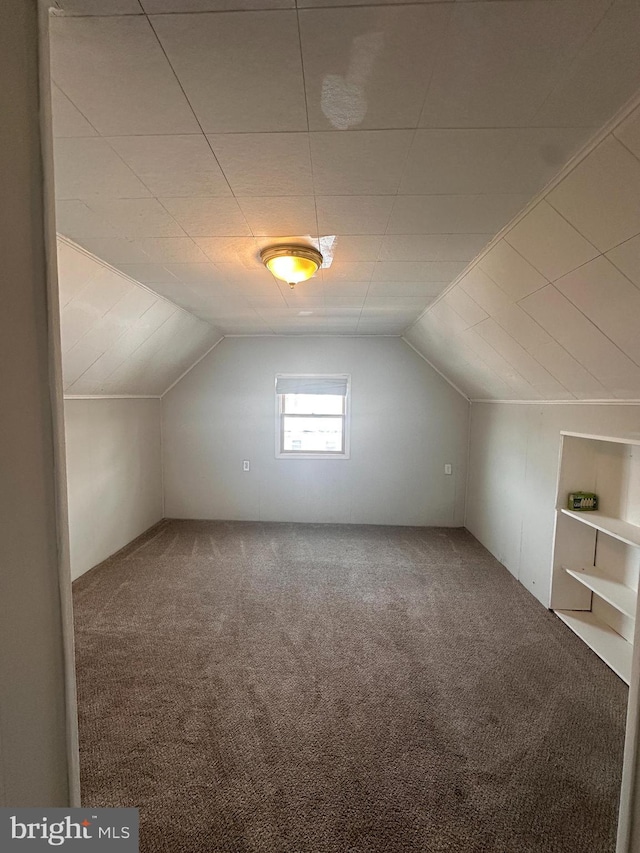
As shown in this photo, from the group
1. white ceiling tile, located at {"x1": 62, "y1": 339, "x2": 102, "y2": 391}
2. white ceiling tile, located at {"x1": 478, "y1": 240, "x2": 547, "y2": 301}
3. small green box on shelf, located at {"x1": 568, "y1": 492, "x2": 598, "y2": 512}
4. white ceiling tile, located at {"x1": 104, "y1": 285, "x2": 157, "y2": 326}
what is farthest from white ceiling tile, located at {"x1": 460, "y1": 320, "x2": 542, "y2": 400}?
white ceiling tile, located at {"x1": 62, "y1": 339, "x2": 102, "y2": 391}

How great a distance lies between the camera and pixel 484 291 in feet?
7.79

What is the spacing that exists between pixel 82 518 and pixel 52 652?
3.05 metres

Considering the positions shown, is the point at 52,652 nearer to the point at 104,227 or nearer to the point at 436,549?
the point at 104,227

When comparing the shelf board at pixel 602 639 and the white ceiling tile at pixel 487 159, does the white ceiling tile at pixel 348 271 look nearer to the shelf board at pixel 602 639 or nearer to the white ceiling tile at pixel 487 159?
the white ceiling tile at pixel 487 159

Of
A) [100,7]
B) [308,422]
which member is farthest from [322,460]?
[100,7]

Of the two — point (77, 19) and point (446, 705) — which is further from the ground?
point (77, 19)

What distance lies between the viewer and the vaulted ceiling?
0.87 meters

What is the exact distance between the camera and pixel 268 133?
121 cm

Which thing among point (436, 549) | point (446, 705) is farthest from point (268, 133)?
point (436, 549)

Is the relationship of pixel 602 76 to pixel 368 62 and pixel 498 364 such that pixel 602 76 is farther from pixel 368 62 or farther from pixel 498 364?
pixel 498 364

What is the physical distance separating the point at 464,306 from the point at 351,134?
182 cm

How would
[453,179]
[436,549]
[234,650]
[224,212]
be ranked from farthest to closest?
[436,549] → [234,650] → [224,212] → [453,179]

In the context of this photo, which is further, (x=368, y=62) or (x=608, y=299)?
(x=608, y=299)

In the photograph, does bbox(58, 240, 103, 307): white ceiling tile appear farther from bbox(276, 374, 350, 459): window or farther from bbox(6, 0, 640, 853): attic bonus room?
bbox(276, 374, 350, 459): window
